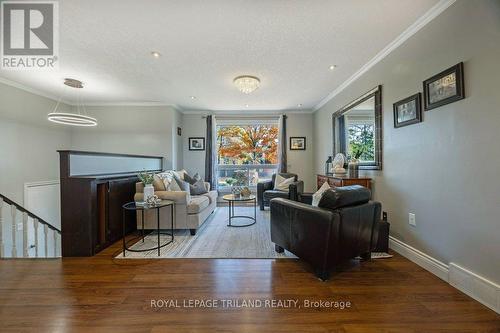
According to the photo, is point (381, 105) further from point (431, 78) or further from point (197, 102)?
point (197, 102)

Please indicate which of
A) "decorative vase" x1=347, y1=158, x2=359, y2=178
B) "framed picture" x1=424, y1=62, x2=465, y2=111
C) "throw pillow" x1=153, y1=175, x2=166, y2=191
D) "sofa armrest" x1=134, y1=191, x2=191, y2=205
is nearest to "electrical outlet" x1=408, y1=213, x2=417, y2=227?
"decorative vase" x1=347, y1=158, x2=359, y2=178

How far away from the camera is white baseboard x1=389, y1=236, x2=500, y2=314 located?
1.54 m

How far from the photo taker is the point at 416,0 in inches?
71.8

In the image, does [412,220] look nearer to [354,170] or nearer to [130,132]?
[354,170]

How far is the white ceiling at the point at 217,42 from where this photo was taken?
191cm

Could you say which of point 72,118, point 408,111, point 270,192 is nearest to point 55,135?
point 72,118

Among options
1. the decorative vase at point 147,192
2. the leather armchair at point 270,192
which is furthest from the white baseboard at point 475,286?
the decorative vase at point 147,192

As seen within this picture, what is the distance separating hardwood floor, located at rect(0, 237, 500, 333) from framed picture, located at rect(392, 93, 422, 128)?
62.0 inches

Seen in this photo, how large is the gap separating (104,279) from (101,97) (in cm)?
410

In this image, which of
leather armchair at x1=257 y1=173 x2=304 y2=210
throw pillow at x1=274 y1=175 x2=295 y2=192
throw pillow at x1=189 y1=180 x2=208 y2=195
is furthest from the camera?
throw pillow at x1=274 y1=175 x2=295 y2=192

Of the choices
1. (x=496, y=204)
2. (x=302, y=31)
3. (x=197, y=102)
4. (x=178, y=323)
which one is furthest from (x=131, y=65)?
(x=496, y=204)

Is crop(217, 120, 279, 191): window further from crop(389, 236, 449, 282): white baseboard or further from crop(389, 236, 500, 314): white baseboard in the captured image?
crop(389, 236, 500, 314): white baseboard

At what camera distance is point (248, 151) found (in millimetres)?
5996

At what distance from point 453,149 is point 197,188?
381 centimetres
